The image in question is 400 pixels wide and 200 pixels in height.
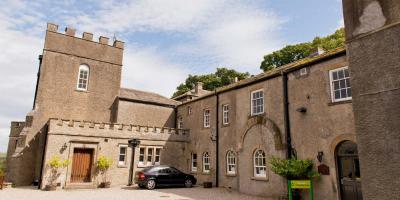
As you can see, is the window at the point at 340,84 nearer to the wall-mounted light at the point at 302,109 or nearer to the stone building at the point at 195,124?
the stone building at the point at 195,124

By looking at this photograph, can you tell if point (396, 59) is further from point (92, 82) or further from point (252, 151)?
point (92, 82)

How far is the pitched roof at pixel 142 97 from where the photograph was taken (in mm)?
25928

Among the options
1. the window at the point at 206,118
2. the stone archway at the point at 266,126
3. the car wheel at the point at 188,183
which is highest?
the window at the point at 206,118

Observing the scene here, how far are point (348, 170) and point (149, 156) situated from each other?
15552 millimetres

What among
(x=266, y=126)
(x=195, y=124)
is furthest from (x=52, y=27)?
(x=266, y=126)

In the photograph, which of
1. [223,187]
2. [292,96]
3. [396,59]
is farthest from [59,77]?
[396,59]

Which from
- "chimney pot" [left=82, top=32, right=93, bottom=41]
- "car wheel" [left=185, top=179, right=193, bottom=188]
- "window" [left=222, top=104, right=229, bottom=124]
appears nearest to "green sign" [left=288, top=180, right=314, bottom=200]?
"window" [left=222, top=104, right=229, bottom=124]

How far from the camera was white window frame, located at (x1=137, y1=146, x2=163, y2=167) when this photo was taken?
22500 millimetres

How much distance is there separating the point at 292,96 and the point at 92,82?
689 inches

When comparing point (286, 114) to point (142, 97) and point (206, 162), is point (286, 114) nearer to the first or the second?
point (206, 162)

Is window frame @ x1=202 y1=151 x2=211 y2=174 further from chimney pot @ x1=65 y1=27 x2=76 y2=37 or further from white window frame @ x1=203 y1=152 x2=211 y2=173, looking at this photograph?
chimney pot @ x1=65 y1=27 x2=76 y2=37

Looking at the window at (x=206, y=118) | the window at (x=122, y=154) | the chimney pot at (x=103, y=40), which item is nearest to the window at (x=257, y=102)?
the window at (x=206, y=118)

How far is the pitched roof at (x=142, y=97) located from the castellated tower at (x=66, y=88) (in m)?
1.12

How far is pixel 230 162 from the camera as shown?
773 inches
